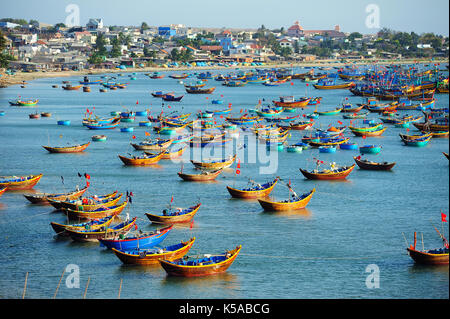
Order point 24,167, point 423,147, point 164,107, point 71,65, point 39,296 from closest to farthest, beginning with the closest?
point 39,296 → point 24,167 → point 423,147 → point 164,107 → point 71,65

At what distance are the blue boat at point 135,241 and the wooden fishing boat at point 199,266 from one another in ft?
9.28

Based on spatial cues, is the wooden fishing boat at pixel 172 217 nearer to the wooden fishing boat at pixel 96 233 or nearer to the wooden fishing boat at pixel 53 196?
the wooden fishing boat at pixel 96 233

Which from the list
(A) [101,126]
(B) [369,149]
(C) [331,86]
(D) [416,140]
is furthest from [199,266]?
(C) [331,86]

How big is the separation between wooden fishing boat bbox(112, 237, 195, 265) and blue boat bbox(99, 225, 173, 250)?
32.1 inches

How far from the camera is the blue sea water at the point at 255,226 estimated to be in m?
30.1

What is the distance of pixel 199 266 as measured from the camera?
30.8 m

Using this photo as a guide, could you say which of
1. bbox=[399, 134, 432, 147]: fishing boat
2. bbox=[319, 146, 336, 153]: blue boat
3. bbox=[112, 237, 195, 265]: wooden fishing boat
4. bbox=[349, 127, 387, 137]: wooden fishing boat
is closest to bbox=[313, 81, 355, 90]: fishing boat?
bbox=[349, 127, 387, 137]: wooden fishing boat

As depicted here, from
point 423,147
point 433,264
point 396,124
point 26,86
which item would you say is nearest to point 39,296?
point 433,264

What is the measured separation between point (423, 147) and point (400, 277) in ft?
120

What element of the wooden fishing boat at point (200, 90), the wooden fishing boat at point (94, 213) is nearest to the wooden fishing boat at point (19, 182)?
the wooden fishing boat at point (94, 213)

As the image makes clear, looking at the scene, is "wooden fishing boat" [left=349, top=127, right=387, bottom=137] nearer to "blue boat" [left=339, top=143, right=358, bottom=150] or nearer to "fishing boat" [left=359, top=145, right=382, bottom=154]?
"blue boat" [left=339, top=143, right=358, bottom=150]
